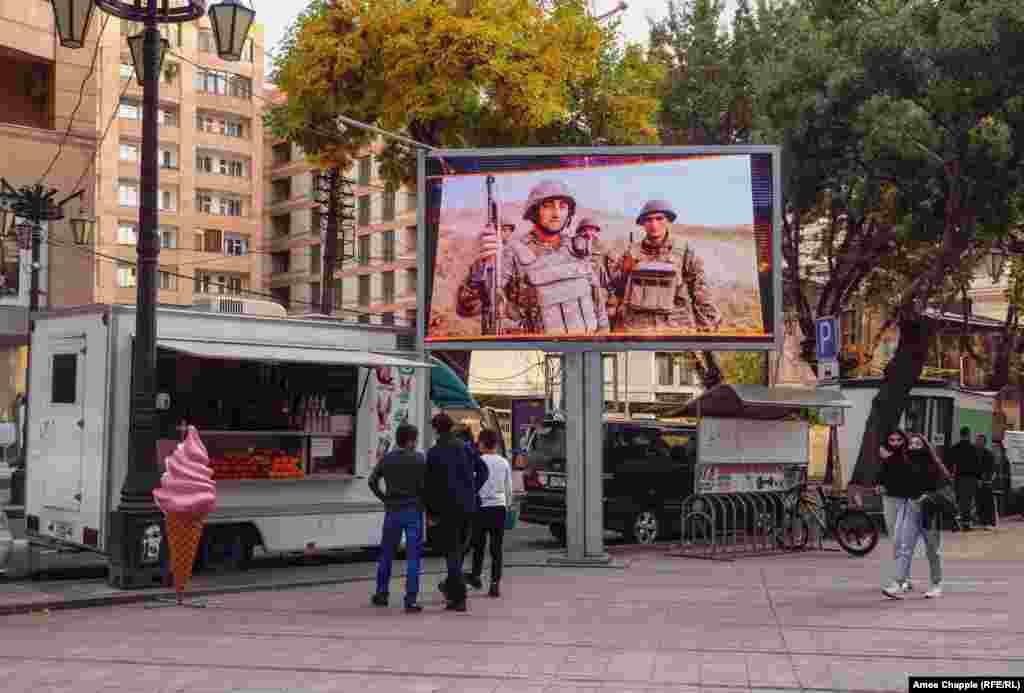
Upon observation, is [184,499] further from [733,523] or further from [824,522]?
[824,522]

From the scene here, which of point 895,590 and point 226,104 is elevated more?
point 226,104

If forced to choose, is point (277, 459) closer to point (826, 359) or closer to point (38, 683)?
point (38, 683)

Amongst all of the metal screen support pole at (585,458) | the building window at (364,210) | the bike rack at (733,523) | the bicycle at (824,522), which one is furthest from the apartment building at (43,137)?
the building window at (364,210)

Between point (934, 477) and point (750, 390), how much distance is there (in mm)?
6942

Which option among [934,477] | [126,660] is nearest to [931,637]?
[934,477]

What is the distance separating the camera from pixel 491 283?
54.9 ft

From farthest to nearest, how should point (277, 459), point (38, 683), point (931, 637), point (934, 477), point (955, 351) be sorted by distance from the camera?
point (955, 351), point (277, 459), point (934, 477), point (931, 637), point (38, 683)

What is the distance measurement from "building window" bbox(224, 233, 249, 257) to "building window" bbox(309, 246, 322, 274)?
4547 millimetres

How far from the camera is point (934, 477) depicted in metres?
13.5

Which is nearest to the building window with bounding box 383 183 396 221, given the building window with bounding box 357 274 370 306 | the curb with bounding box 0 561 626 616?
the building window with bounding box 357 274 370 306

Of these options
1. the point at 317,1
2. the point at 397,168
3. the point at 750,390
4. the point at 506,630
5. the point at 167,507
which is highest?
the point at 317,1

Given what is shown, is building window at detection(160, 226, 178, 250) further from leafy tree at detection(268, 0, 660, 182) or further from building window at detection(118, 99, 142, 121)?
leafy tree at detection(268, 0, 660, 182)

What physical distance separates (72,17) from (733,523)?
1101 cm

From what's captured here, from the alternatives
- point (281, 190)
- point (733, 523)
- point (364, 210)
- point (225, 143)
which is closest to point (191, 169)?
point (225, 143)
